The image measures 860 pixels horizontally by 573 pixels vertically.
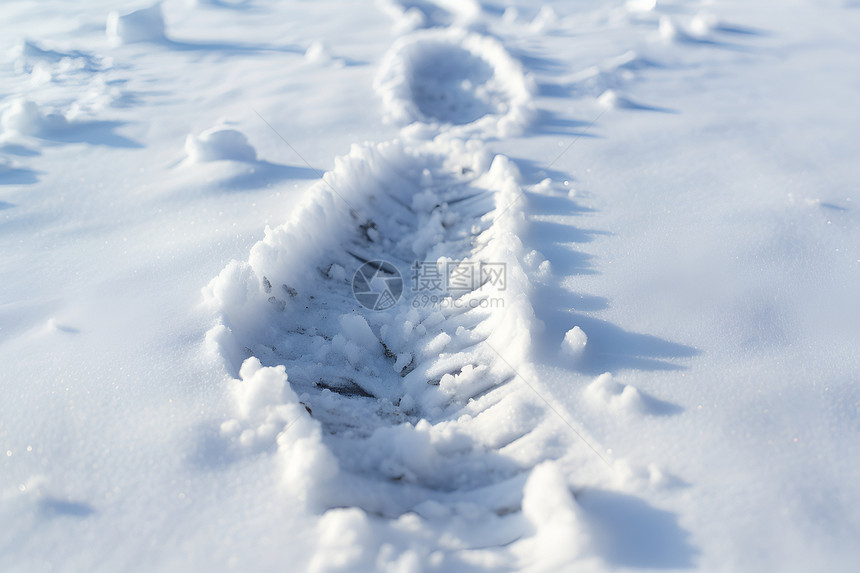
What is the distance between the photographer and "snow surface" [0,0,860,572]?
132 centimetres

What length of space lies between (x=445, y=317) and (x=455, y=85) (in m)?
2.32

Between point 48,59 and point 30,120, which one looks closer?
point 30,120

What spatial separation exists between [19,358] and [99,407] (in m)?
0.45

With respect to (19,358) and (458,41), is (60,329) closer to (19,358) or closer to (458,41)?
(19,358)

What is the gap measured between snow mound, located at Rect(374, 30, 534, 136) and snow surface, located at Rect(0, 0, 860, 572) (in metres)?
0.02

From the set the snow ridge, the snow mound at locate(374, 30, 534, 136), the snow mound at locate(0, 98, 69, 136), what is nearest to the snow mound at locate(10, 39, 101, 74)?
the snow mound at locate(0, 98, 69, 136)

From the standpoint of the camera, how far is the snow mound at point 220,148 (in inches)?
113

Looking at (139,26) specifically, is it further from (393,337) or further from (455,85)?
(393,337)

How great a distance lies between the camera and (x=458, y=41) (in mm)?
4070

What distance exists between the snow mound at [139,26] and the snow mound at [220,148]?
2777 millimetres

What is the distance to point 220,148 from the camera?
287 cm

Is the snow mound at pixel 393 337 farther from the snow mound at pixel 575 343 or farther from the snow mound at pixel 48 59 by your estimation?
the snow mound at pixel 48 59

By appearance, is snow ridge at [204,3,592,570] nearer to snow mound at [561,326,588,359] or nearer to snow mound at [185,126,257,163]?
snow mound at [561,326,588,359]

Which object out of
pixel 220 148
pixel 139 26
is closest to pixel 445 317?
pixel 220 148
